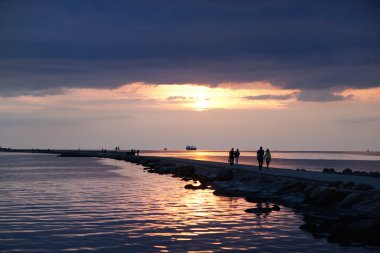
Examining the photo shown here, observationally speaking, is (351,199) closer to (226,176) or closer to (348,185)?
(348,185)

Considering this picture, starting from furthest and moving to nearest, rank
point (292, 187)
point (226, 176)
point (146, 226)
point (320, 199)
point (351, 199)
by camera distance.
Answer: point (226, 176)
point (292, 187)
point (320, 199)
point (351, 199)
point (146, 226)

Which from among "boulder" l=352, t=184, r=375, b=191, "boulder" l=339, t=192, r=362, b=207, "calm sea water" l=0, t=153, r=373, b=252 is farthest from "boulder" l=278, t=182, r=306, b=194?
"boulder" l=339, t=192, r=362, b=207

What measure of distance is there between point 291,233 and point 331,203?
7713 millimetres

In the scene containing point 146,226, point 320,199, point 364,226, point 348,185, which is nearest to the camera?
point 364,226

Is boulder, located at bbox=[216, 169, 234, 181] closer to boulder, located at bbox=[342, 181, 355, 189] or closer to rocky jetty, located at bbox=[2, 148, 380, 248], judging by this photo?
rocky jetty, located at bbox=[2, 148, 380, 248]

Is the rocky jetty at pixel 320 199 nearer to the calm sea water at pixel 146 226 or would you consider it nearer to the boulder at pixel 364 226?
the boulder at pixel 364 226

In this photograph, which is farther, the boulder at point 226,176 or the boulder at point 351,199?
the boulder at point 226,176

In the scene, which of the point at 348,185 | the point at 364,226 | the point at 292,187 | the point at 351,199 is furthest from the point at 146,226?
the point at 292,187

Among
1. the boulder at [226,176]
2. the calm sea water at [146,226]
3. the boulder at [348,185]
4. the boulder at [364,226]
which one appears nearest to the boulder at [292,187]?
the calm sea water at [146,226]

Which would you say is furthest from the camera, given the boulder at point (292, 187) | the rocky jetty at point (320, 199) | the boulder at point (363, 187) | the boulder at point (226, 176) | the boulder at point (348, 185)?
the boulder at point (226, 176)

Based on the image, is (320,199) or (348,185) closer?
(320,199)

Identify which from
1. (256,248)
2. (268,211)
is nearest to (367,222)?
(256,248)

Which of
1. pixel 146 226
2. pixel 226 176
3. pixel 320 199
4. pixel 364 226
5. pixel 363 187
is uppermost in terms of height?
pixel 363 187

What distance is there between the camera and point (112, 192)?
3656cm
